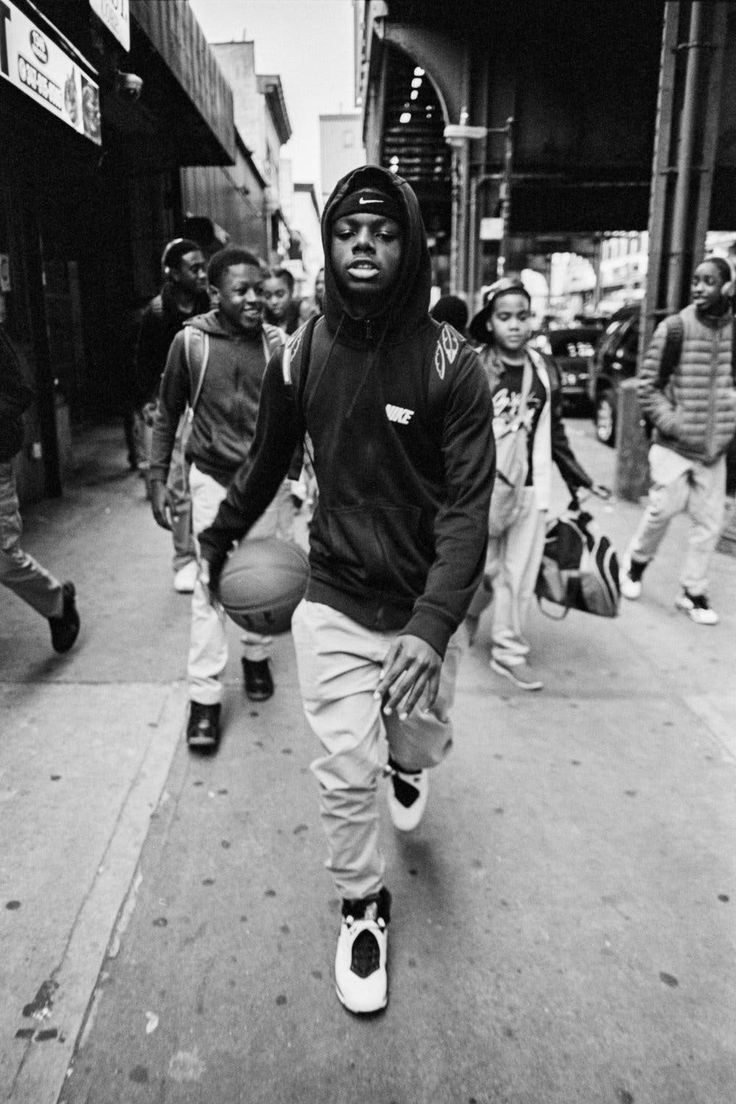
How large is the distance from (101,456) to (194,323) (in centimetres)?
840

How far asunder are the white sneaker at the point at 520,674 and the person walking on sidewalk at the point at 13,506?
244cm

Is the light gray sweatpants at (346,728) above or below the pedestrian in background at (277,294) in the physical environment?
below

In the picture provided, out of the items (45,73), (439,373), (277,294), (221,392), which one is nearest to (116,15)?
(45,73)

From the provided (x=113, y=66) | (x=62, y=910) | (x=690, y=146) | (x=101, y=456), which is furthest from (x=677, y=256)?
(x=62, y=910)

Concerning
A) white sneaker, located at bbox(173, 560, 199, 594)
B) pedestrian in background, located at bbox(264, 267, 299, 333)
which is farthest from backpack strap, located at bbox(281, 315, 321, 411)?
pedestrian in background, located at bbox(264, 267, 299, 333)

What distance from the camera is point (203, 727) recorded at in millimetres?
3889

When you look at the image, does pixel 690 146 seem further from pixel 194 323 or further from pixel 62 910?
pixel 62 910

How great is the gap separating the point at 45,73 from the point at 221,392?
3.40 m

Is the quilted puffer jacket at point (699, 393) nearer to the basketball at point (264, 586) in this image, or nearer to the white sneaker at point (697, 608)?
the white sneaker at point (697, 608)

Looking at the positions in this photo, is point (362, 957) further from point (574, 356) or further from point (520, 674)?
point (574, 356)

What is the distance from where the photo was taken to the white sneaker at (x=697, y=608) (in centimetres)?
555

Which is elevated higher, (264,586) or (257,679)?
(264,586)

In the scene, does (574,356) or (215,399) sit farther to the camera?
(574,356)

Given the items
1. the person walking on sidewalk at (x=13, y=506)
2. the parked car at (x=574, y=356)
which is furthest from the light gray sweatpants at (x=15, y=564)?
the parked car at (x=574, y=356)
